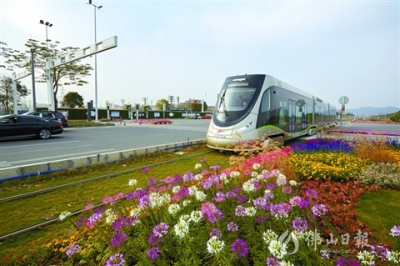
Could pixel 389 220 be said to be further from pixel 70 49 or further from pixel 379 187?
pixel 70 49

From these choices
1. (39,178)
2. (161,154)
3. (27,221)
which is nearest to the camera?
(27,221)

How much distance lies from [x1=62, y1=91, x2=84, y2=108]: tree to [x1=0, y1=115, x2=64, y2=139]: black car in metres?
42.1

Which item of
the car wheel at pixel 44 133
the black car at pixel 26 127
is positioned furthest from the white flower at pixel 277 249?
the car wheel at pixel 44 133

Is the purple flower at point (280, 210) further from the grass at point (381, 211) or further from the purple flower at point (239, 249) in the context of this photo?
the grass at point (381, 211)

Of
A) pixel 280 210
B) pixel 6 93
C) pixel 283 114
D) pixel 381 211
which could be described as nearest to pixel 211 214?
pixel 280 210

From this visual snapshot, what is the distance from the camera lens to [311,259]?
1.64 m

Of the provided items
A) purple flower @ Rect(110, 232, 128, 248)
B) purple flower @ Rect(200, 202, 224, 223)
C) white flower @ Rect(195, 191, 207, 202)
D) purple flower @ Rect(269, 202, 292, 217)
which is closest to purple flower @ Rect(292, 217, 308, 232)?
purple flower @ Rect(269, 202, 292, 217)

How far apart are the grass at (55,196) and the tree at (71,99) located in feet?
168

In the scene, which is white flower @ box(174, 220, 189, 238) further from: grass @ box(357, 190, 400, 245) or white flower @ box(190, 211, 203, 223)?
grass @ box(357, 190, 400, 245)

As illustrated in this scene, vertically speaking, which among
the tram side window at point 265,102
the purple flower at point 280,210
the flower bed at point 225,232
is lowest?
the flower bed at point 225,232

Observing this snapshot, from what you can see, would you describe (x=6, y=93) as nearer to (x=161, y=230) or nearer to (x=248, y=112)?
(x=248, y=112)

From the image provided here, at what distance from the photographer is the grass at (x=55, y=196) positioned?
119 inches

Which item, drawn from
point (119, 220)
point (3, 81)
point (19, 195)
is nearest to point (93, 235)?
point (119, 220)

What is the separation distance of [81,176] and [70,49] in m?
30.3
